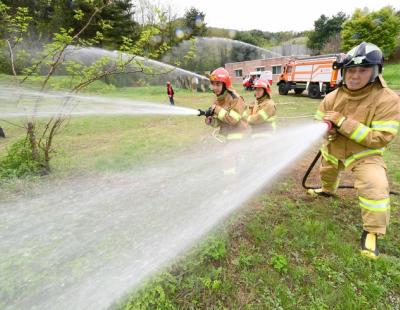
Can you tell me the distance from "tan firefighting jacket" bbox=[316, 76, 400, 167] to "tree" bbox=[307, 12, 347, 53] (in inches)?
1678

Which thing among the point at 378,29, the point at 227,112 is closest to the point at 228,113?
the point at 227,112

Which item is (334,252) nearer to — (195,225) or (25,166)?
(195,225)

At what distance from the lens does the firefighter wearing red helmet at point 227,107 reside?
3.94 meters

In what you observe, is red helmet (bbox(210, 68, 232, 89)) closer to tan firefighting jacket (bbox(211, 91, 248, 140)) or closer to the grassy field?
tan firefighting jacket (bbox(211, 91, 248, 140))

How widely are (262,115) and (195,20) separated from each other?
4389 cm

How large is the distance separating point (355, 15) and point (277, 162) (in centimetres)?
3647

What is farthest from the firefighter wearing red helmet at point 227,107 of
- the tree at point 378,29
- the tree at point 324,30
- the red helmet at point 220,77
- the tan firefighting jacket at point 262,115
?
the tree at point 324,30

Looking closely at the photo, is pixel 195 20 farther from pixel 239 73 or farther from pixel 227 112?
pixel 227 112

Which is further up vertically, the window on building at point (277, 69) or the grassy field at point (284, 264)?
the window on building at point (277, 69)

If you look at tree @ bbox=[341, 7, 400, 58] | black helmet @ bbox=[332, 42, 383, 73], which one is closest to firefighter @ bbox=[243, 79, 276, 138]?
black helmet @ bbox=[332, 42, 383, 73]

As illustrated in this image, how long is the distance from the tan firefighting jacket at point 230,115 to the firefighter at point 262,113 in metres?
0.30

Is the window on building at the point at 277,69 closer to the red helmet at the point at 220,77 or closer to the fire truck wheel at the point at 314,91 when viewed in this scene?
the fire truck wheel at the point at 314,91

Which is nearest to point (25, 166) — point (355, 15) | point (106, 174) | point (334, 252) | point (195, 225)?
point (106, 174)

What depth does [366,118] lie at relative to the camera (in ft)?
9.48
